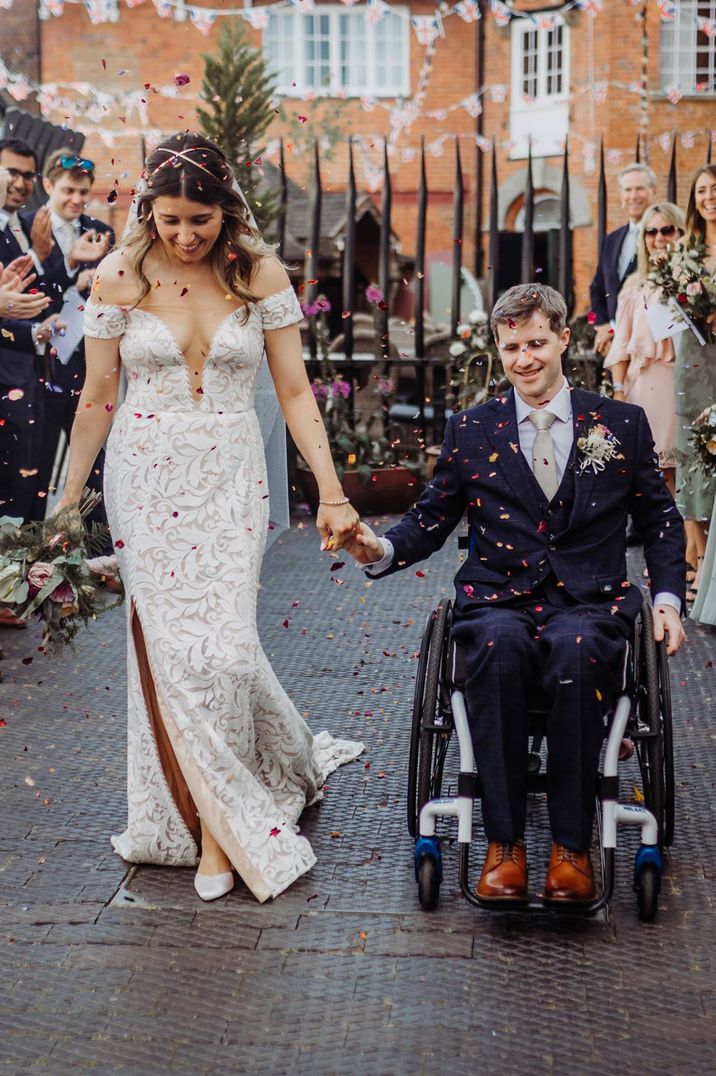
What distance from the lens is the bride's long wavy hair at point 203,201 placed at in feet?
13.5

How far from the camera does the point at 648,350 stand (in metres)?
8.38

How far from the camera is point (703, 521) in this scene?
7902mm

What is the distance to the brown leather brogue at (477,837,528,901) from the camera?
12.4 feet

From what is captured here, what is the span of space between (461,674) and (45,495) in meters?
4.43

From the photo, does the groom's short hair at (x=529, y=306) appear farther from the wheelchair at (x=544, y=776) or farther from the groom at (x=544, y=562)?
the wheelchair at (x=544, y=776)

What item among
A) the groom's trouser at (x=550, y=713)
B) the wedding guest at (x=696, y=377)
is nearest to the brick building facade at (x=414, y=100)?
the wedding guest at (x=696, y=377)

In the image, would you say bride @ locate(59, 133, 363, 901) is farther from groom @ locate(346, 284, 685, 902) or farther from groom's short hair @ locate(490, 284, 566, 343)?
groom's short hair @ locate(490, 284, 566, 343)

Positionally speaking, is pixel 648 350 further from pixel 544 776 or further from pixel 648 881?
pixel 648 881

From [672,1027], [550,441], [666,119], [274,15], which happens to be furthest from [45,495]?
[274,15]

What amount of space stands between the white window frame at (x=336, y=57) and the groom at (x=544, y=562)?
20619 millimetres

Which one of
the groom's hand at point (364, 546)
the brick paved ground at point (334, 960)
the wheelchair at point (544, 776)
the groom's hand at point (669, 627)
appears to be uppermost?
the groom's hand at point (364, 546)

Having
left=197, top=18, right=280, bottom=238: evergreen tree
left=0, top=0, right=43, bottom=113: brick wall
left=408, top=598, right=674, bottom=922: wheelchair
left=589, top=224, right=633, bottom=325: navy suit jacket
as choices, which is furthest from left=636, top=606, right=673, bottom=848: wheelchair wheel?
left=0, top=0, right=43, bottom=113: brick wall

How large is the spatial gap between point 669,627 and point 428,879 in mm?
Result: 983

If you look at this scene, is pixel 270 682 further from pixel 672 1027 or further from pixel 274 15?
pixel 274 15
